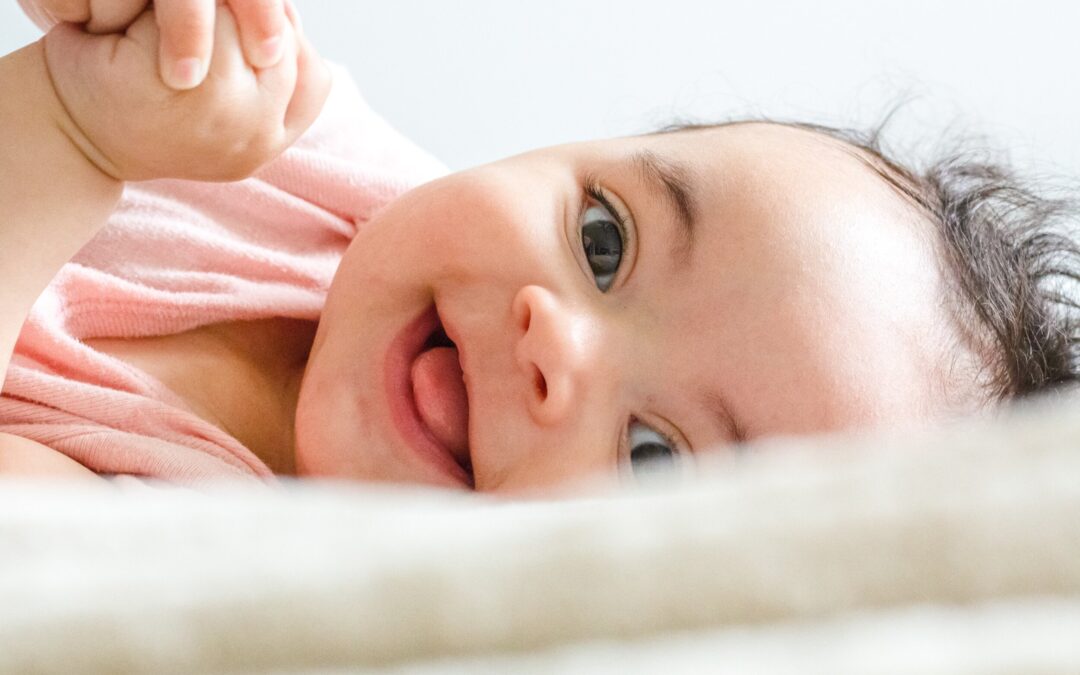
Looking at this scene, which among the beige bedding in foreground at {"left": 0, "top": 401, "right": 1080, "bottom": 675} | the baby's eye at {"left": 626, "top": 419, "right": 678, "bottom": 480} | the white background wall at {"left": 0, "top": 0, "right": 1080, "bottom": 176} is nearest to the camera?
the beige bedding in foreground at {"left": 0, "top": 401, "right": 1080, "bottom": 675}

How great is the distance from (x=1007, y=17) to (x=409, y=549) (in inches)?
68.4


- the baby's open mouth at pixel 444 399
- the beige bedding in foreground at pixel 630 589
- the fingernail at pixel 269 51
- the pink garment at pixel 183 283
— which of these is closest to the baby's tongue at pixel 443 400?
the baby's open mouth at pixel 444 399

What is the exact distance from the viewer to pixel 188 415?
0.67 m

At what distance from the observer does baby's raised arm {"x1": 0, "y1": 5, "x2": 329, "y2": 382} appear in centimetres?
55

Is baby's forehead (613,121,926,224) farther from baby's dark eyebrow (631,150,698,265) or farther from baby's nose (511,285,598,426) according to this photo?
baby's nose (511,285,598,426)

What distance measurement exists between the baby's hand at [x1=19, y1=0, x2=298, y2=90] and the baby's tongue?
0.71 feet

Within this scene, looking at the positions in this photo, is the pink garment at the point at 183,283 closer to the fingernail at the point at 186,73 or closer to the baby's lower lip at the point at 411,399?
the baby's lower lip at the point at 411,399

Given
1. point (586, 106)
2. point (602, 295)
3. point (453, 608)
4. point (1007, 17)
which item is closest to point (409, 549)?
point (453, 608)

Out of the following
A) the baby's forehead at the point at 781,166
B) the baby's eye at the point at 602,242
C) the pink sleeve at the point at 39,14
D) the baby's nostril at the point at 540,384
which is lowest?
the baby's nostril at the point at 540,384

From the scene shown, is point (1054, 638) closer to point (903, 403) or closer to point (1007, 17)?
point (903, 403)

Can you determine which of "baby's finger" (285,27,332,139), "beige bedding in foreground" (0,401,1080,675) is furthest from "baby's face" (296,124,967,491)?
"beige bedding in foreground" (0,401,1080,675)

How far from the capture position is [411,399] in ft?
2.26

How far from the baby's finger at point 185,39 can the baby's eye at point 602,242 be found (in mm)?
272

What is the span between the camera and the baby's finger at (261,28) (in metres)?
0.55
